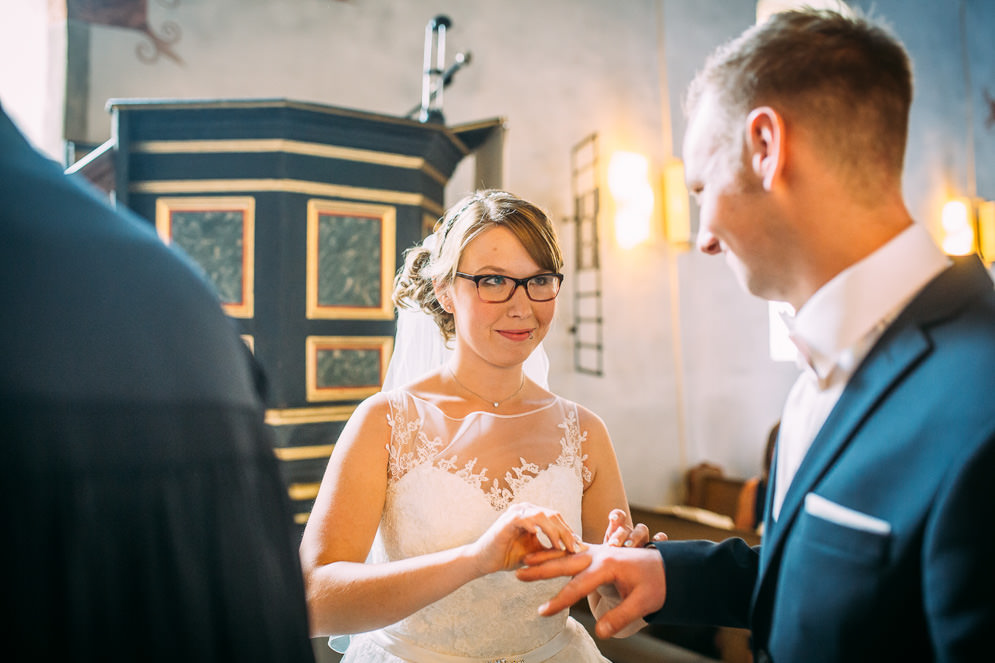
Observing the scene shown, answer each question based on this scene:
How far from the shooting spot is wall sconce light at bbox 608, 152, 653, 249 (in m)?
5.22

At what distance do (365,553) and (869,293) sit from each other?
1201 millimetres

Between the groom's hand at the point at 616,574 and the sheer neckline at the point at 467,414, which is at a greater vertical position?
the sheer neckline at the point at 467,414

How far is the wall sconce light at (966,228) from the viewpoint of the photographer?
6430 mm

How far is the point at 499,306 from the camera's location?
5.47 feet

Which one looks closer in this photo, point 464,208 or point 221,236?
point 464,208

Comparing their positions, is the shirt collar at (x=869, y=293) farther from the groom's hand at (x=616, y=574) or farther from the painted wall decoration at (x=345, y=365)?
the painted wall decoration at (x=345, y=365)

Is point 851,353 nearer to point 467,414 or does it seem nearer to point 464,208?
point 467,414

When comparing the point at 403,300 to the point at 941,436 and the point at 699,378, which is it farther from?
the point at 699,378

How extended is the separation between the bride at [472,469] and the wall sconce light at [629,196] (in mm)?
3683

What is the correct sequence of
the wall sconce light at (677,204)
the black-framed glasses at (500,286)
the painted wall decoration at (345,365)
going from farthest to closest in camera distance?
1. the wall sconce light at (677,204)
2. the painted wall decoration at (345,365)
3. the black-framed glasses at (500,286)

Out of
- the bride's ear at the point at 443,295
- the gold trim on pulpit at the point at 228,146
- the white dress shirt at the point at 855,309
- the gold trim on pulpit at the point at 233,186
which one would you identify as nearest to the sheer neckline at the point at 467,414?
the bride's ear at the point at 443,295

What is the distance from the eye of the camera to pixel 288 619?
56cm

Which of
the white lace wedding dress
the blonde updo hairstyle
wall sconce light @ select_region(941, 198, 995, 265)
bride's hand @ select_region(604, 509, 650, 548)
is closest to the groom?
bride's hand @ select_region(604, 509, 650, 548)

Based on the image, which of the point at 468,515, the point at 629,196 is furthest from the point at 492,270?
the point at 629,196
